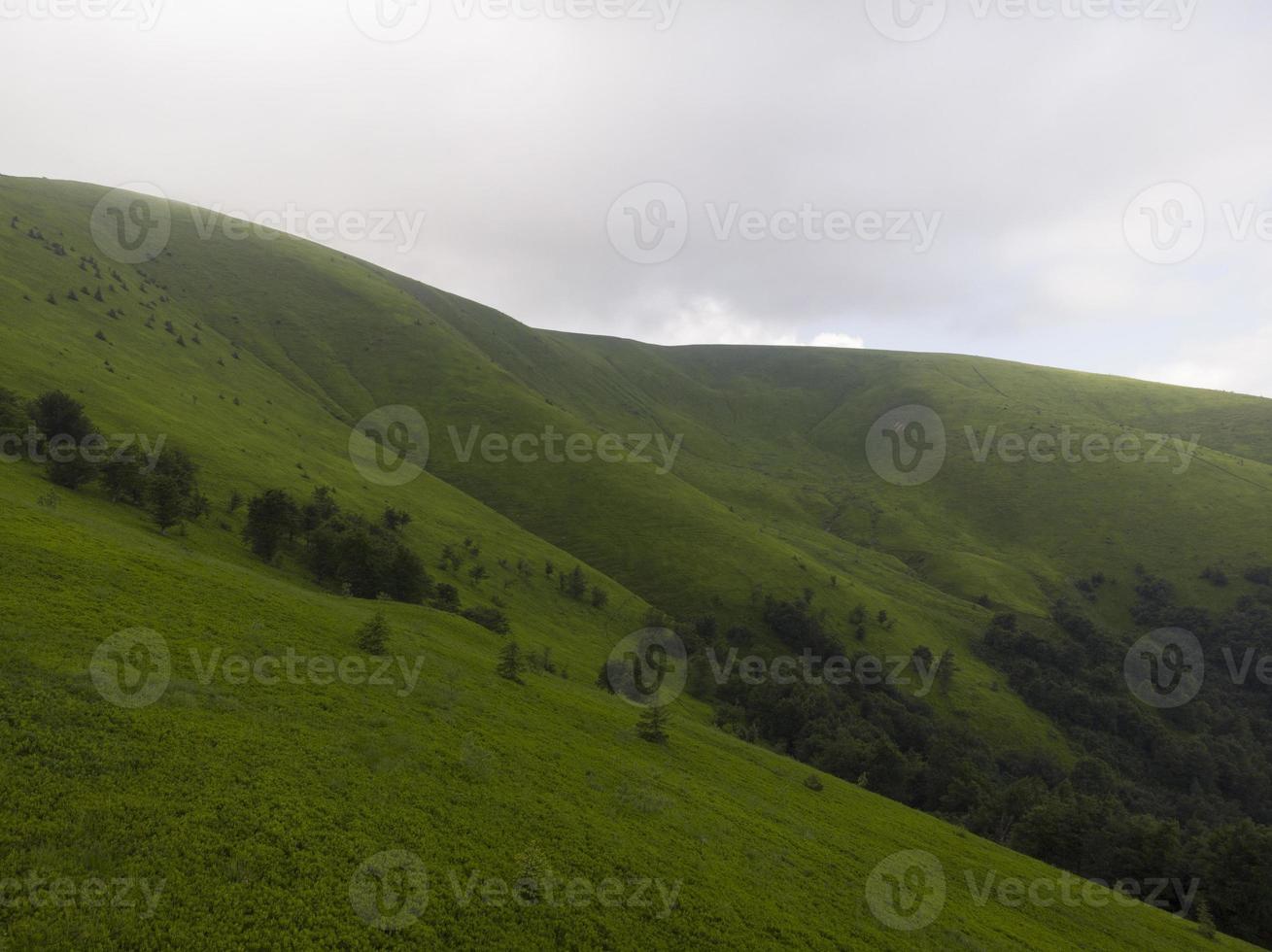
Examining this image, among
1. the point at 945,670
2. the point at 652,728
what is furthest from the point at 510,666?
the point at 945,670

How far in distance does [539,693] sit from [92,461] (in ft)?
163

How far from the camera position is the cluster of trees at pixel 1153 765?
181ft

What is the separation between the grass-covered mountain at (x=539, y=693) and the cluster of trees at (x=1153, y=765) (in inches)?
20.3

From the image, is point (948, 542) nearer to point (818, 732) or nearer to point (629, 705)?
point (818, 732)

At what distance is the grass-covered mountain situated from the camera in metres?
17.7

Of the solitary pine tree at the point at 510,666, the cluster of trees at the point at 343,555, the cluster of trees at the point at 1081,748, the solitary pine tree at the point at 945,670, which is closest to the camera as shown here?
the solitary pine tree at the point at 510,666

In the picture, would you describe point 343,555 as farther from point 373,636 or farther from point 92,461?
point 373,636

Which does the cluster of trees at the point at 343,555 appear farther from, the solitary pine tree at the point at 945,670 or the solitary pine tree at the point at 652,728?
the solitary pine tree at the point at 945,670

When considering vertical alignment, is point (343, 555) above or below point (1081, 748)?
above

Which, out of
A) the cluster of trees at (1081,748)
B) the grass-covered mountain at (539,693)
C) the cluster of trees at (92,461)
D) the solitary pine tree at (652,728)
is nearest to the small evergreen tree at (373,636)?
the grass-covered mountain at (539,693)

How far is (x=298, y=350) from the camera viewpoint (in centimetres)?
17662

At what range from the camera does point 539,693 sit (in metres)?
40.2

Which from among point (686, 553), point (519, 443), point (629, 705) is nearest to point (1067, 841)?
point (629, 705)

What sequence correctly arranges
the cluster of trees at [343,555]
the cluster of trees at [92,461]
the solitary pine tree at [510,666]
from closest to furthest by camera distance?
1. the solitary pine tree at [510,666]
2. the cluster of trees at [92,461]
3. the cluster of trees at [343,555]
